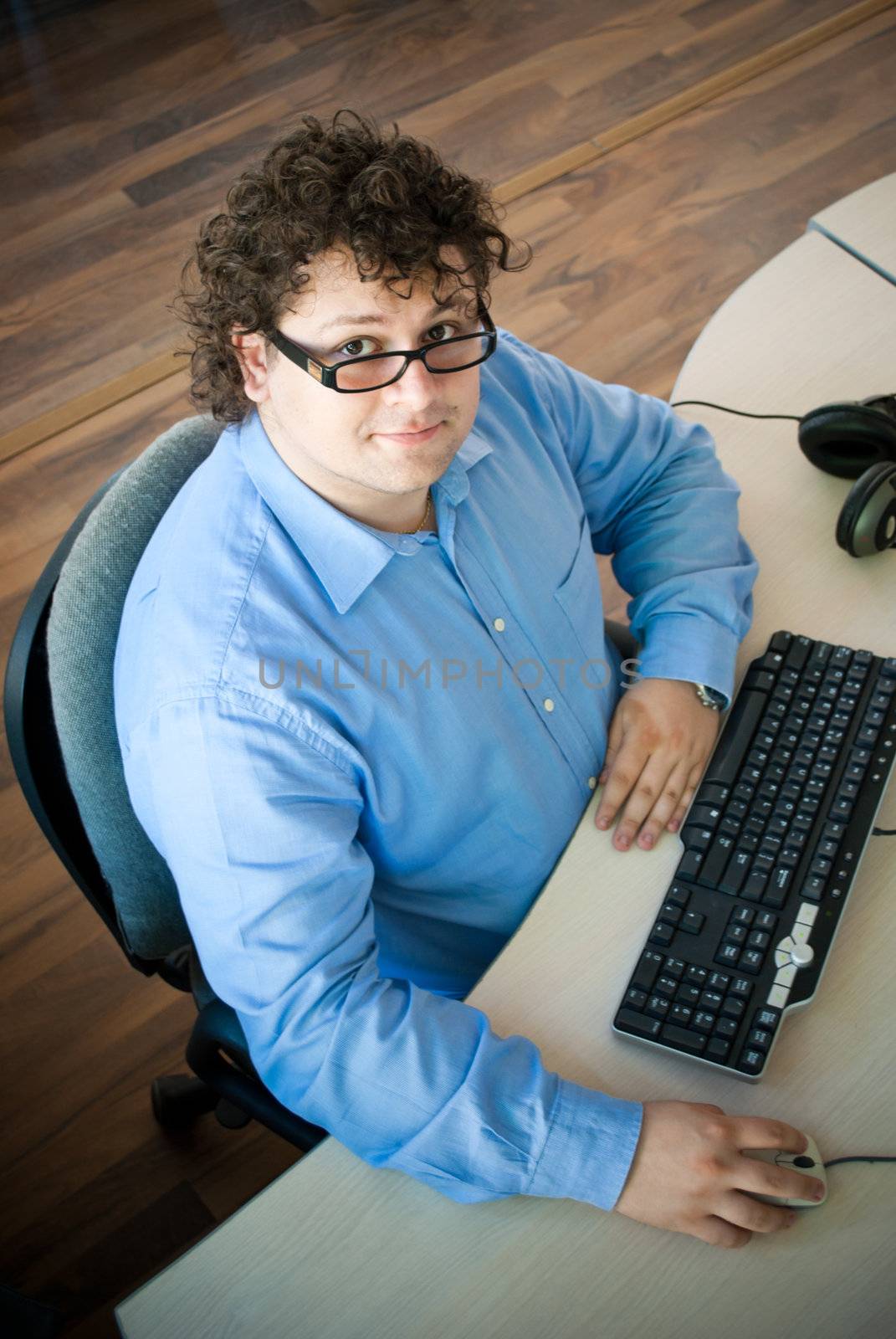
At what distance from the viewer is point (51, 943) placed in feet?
6.51

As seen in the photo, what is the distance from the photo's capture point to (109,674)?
3.68 ft

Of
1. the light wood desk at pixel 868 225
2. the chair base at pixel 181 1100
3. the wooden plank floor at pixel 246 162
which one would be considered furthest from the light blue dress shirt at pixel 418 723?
the wooden plank floor at pixel 246 162

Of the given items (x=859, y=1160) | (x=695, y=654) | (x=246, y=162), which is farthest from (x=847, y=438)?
(x=246, y=162)

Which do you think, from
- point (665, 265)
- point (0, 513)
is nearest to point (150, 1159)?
point (0, 513)

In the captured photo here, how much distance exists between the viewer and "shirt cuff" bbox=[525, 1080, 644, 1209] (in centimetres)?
95

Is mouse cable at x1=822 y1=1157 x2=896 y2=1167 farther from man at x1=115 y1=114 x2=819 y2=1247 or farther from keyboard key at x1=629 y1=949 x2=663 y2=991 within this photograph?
keyboard key at x1=629 y1=949 x2=663 y2=991

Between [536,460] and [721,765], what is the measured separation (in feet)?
1.31

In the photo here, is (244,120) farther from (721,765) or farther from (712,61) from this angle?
(721,765)

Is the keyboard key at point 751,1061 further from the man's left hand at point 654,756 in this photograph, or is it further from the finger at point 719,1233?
the man's left hand at point 654,756

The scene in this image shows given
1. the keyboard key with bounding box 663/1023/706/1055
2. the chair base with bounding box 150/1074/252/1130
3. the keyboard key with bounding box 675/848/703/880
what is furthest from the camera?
the chair base with bounding box 150/1074/252/1130

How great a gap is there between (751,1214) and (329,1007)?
374mm

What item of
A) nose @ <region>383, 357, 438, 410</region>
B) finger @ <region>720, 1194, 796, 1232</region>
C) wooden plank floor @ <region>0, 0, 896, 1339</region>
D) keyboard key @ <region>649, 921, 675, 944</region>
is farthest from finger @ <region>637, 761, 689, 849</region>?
wooden plank floor @ <region>0, 0, 896, 1339</region>

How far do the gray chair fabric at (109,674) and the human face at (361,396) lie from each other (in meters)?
0.15

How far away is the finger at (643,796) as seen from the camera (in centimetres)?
117
